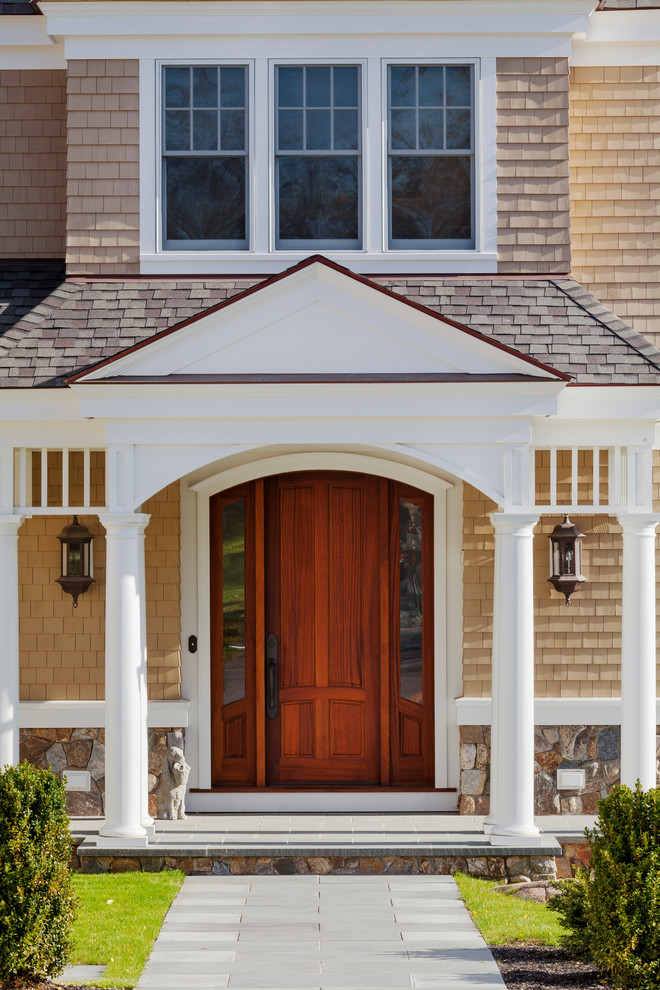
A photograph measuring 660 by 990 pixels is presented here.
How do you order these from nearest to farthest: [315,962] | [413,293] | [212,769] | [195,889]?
[315,962], [195,889], [413,293], [212,769]

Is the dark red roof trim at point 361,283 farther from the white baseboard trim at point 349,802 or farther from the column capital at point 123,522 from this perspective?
the white baseboard trim at point 349,802

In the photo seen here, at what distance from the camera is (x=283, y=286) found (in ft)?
25.5

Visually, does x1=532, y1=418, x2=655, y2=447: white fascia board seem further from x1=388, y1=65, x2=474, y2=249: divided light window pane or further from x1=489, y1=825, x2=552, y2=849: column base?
x1=489, y1=825, x2=552, y2=849: column base

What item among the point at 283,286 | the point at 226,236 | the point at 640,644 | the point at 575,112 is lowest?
the point at 640,644

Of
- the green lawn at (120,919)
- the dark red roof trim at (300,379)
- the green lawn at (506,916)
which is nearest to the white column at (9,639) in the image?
the green lawn at (120,919)

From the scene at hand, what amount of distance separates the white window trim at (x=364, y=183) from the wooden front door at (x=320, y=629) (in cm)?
177

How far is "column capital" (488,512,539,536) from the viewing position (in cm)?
781

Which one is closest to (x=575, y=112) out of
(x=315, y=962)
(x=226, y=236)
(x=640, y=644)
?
(x=226, y=236)

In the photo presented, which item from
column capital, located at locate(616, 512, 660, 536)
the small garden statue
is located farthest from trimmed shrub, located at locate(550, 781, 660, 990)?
the small garden statue

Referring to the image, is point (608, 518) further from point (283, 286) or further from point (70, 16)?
point (70, 16)

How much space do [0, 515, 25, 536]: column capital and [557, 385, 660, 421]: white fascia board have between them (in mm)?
3872

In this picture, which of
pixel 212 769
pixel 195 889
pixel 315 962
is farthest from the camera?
pixel 212 769

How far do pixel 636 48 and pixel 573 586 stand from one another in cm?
441

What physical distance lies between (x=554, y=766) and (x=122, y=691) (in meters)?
3.45
